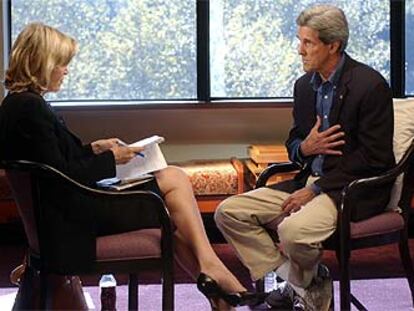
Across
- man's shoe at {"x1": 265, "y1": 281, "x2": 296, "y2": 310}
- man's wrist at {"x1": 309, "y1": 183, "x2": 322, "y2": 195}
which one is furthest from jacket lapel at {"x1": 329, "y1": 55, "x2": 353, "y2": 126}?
man's shoe at {"x1": 265, "y1": 281, "x2": 296, "y2": 310}

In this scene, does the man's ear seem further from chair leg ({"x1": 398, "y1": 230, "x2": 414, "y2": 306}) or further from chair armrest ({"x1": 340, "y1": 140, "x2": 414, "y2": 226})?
chair leg ({"x1": 398, "y1": 230, "x2": 414, "y2": 306})

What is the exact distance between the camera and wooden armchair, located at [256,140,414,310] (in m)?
2.99

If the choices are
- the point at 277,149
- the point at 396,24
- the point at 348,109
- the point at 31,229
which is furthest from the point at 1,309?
the point at 396,24

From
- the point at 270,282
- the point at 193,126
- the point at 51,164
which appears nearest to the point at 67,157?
the point at 51,164

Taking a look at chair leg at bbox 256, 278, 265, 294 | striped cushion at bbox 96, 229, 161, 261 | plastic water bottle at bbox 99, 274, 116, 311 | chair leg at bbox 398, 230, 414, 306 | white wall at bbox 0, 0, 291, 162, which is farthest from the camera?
white wall at bbox 0, 0, 291, 162

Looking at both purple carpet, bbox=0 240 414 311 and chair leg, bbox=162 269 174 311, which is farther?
purple carpet, bbox=0 240 414 311

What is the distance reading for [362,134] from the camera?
10.1ft

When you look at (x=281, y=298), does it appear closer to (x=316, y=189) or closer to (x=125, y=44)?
(x=316, y=189)

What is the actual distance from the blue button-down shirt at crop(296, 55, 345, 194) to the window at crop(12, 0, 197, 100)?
5.82 feet

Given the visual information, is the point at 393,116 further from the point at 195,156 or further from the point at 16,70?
the point at 195,156

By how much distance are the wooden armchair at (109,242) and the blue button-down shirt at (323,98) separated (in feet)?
2.33

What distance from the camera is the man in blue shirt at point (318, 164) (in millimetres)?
3047

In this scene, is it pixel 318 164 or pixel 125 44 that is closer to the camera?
pixel 318 164

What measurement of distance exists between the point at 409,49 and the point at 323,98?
201 centimetres
